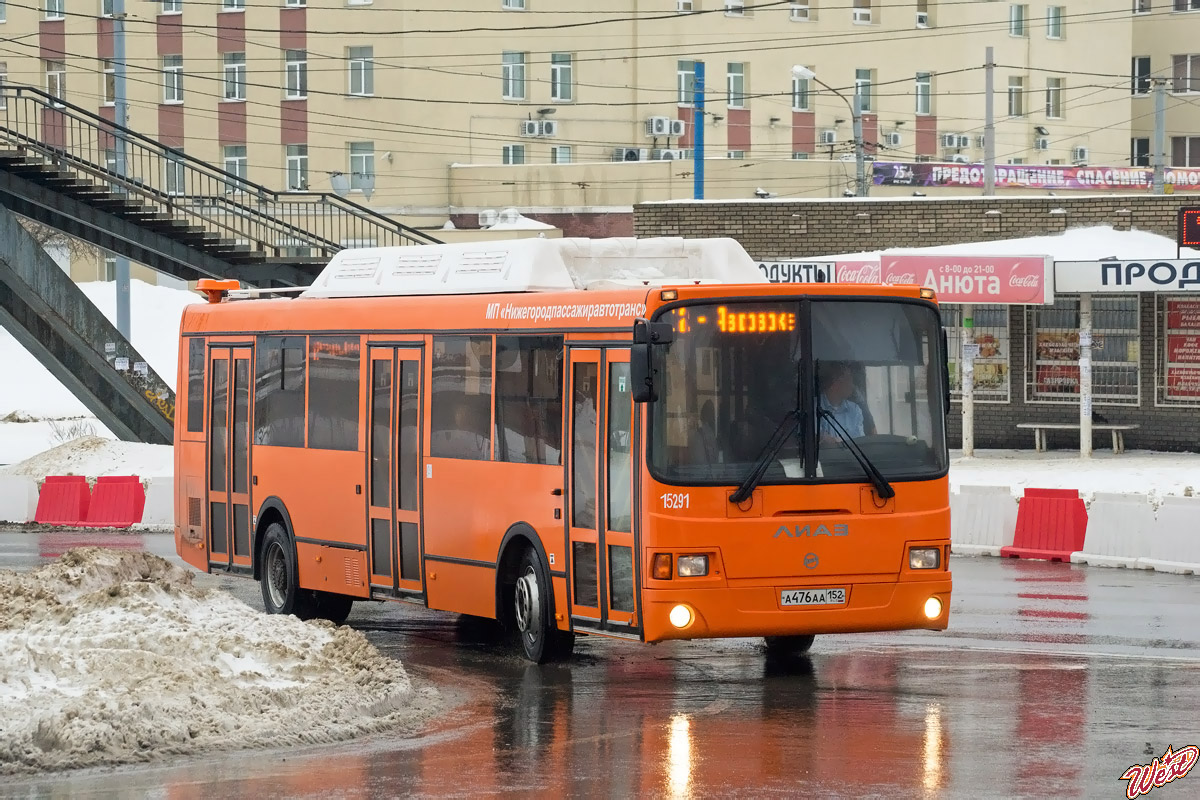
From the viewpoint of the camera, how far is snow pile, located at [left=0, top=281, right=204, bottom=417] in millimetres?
53219

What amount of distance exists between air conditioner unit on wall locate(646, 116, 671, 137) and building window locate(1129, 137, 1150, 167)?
24.8m

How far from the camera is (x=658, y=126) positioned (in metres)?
70.2

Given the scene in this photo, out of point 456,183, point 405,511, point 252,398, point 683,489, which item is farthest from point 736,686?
point 456,183

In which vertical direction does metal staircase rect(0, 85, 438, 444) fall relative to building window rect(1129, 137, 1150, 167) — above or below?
below

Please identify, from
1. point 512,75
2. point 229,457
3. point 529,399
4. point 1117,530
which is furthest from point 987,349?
point 512,75

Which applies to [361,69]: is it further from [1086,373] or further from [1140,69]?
[1086,373]

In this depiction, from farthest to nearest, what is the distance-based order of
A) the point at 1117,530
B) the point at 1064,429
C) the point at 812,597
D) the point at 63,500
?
the point at 1064,429 < the point at 63,500 < the point at 1117,530 < the point at 812,597

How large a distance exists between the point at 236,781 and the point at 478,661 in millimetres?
4364

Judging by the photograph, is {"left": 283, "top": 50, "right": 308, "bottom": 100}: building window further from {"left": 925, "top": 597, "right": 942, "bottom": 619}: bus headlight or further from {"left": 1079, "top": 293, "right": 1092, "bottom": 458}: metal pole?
{"left": 925, "top": 597, "right": 942, "bottom": 619}: bus headlight

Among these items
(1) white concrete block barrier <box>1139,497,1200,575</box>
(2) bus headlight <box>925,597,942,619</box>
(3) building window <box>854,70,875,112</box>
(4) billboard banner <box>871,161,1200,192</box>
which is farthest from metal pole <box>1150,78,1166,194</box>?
(2) bus headlight <box>925,597,942,619</box>

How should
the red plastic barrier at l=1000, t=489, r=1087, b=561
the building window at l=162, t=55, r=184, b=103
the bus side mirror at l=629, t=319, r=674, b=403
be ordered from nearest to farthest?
the bus side mirror at l=629, t=319, r=674, b=403 < the red plastic barrier at l=1000, t=489, r=1087, b=561 < the building window at l=162, t=55, r=184, b=103

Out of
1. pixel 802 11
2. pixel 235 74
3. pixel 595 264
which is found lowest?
pixel 595 264

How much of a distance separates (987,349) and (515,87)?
40.6 m

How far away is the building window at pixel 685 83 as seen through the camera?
236 feet
